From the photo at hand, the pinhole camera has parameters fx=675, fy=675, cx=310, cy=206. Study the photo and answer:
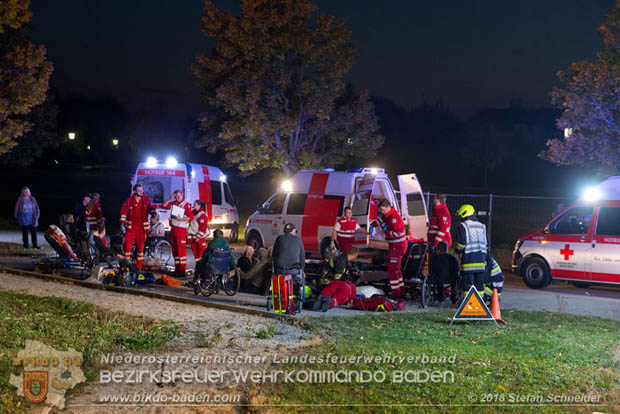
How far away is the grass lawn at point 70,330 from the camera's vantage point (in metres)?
6.93

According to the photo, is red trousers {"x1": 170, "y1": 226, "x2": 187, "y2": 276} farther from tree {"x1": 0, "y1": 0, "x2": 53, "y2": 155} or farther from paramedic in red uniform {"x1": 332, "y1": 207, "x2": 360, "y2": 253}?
tree {"x1": 0, "y1": 0, "x2": 53, "y2": 155}

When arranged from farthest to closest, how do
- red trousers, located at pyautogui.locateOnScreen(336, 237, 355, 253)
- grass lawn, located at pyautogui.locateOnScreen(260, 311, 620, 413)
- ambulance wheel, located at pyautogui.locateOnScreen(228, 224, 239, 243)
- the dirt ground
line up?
ambulance wheel, located at pyautogui.locateOnScreen(228, 224, 239, 243) < red trousers, located at pyautogui.locateOnScreen(336, 237, 355, 253) < grass lawn, located at pyautogui.locateOnScreen(260, 311, 620, 413) < the dirt ground

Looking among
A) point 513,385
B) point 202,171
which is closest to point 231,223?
point 202,171

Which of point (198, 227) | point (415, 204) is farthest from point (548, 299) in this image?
point (198, 227)

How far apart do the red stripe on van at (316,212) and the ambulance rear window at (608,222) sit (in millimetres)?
6043

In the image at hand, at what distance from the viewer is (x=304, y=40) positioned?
81.6 feet

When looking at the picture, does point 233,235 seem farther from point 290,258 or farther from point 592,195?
point 290,258

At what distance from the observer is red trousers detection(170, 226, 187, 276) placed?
1423cm

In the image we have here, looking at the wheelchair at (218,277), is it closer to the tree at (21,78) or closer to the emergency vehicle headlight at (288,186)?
the emergency vehicle headlight at (288,186)

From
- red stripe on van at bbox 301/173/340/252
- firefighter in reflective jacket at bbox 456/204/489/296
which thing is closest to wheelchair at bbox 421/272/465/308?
firefighter in reflective jacket at bbox 456/204/489/296

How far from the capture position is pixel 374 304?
1086 centimetres

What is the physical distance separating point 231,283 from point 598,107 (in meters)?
13.1

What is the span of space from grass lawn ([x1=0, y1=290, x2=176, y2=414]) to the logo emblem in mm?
87

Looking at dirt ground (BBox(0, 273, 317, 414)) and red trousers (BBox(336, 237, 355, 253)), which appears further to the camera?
red trousers (BBox(336, 237, 355, 253))
